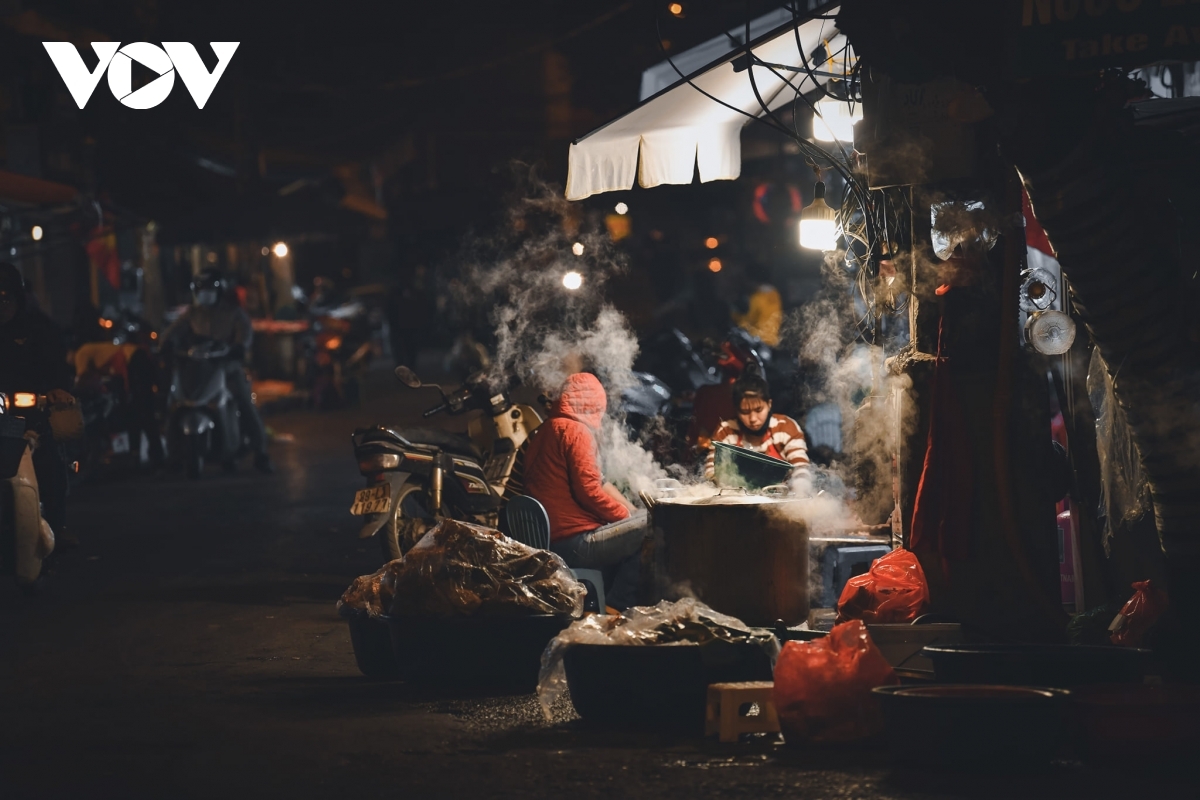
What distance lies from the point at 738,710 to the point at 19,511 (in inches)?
235

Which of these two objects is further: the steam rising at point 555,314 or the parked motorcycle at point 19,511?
the steam rising at point 555,314

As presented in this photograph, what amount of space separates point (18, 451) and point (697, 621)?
5.44 meters

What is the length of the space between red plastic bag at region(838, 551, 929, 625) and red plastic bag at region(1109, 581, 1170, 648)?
0.96 meters

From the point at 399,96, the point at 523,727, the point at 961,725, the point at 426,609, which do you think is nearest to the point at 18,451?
the point at 426,609

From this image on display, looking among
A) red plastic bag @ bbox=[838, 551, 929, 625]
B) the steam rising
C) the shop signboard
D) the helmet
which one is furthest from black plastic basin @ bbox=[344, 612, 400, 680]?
the helmet

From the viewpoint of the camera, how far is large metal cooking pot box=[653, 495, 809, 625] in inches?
332

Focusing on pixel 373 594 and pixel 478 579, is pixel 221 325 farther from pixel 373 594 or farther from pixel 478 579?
pixel 478 579

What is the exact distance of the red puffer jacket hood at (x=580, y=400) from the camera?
30.5ft

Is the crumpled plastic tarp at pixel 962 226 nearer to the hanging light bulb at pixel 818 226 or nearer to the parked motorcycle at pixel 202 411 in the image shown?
the hanging light bulb at pixel 818 226

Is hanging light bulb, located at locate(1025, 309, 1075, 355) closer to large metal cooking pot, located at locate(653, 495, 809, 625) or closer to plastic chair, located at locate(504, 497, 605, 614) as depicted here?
large metal cooking pot, located at locate(653, 495, 809, 625)

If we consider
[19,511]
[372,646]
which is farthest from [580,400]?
[19,511]

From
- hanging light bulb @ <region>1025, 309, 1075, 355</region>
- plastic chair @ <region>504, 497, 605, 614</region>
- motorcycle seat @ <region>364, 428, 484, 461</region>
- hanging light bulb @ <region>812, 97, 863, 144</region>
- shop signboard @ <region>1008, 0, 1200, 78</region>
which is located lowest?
plastic chair @ <region>504, 497, 605, 614</region>

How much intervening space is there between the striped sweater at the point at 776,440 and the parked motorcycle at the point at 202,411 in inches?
349

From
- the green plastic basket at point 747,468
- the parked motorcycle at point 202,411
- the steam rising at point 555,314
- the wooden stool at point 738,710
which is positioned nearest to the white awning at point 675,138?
the steam rising at point 555,314
